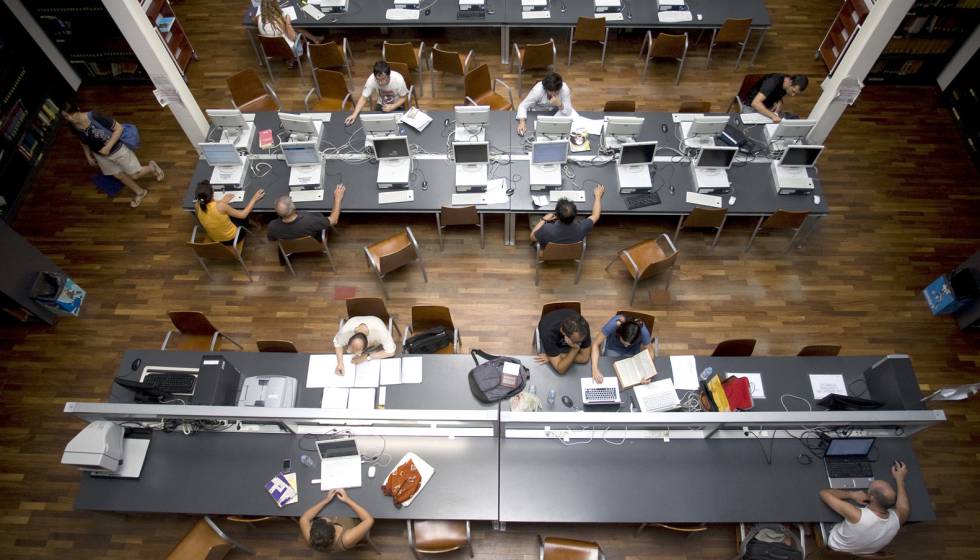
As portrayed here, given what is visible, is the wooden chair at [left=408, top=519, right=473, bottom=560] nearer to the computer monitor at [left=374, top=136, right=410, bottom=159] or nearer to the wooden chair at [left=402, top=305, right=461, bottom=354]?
the wooden chair at [left=402, top=305, right=461, bottom=354]

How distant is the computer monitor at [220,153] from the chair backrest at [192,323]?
174 cm

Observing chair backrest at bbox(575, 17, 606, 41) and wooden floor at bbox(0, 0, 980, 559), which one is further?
chair backrest at bbox(575, 17, 606, 41)

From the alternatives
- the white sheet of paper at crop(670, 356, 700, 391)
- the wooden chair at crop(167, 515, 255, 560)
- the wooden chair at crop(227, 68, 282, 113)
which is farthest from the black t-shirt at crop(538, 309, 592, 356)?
A: the wooden chair at crop(227, 68, 282, 113)

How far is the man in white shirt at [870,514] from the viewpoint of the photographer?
13.3 feet

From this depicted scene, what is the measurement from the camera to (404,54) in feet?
24.9

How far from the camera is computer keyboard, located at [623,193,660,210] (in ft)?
19.7

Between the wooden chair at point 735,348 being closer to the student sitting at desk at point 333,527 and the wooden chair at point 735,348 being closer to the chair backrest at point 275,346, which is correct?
the student sitting at desk at point 333,527

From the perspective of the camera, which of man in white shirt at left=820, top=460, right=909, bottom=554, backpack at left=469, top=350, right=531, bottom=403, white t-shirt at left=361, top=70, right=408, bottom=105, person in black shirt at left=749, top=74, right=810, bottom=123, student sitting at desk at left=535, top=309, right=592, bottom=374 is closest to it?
man in white shirt at left=820, top=460, right=909, bottom=554

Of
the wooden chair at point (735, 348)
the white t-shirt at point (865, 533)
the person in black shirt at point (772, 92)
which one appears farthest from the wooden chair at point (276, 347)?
the person in black shirt at point (772, 92)

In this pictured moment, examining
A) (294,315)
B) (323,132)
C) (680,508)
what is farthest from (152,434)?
(680,508)

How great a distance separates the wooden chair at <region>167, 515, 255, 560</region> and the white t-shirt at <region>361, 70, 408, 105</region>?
4.81 meters

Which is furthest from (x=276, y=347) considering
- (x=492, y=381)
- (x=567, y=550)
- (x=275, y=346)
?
(x=567, y=550)

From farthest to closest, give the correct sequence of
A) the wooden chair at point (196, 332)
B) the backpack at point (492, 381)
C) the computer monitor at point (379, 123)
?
the computer monitor at point (379, 123)
the wooden chair at point (196, 332)
the backpack at point (492, 381)

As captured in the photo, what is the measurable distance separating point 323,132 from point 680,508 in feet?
17.4
